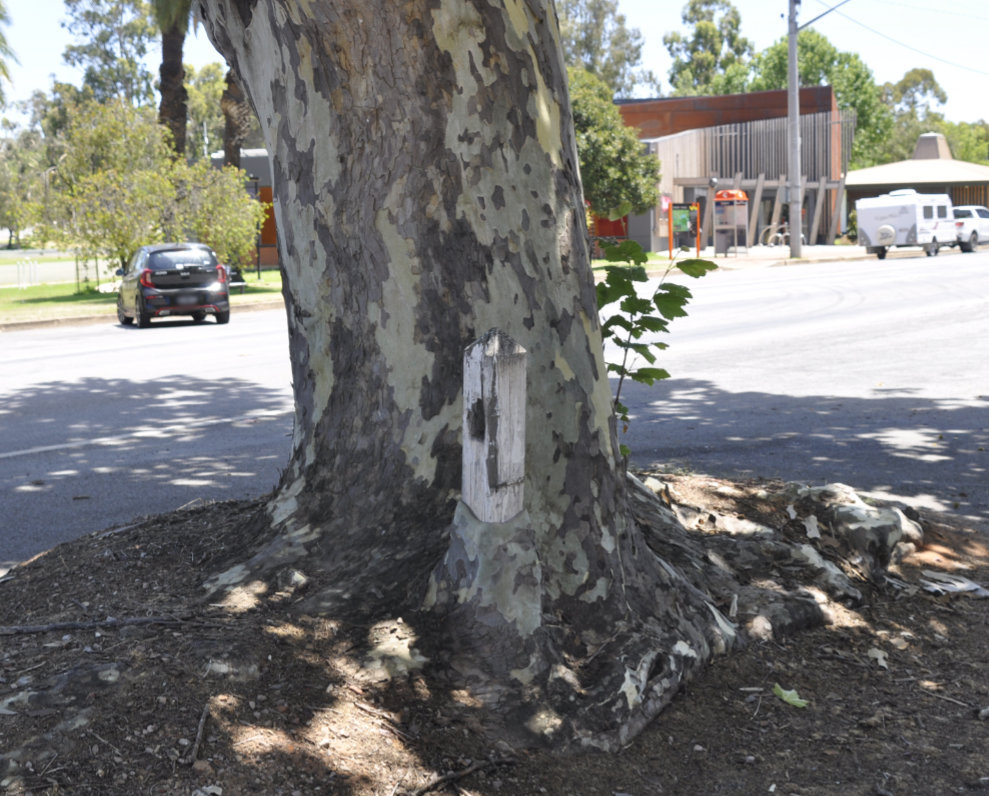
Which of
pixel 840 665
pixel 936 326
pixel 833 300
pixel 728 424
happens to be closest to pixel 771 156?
pixel 833 300

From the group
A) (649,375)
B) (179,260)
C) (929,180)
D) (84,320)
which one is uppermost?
(929,180)

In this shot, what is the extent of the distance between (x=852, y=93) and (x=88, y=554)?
78672 mm

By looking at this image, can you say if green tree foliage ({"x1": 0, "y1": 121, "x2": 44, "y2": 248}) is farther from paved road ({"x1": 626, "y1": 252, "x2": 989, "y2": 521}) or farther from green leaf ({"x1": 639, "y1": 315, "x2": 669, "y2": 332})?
green leaf ({"x1": 639, "y1": 315, "x2": 669, "y2": 332})

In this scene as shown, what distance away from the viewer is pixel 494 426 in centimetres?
320

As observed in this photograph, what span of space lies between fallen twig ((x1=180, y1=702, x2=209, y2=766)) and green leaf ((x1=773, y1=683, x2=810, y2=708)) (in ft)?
6.16

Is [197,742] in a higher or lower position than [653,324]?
lower

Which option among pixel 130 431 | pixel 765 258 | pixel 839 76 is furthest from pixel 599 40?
pixel 130 431

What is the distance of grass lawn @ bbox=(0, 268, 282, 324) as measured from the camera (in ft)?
65.6

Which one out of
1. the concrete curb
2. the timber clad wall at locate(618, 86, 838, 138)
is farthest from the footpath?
the concrete curb

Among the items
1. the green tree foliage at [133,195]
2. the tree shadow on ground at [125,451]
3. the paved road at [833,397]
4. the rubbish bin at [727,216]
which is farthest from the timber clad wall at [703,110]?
the tree shadow on ground at [125,451]

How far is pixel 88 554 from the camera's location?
14.1 feet

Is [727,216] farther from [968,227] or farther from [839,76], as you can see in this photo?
[839,76]

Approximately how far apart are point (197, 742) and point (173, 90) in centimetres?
2618

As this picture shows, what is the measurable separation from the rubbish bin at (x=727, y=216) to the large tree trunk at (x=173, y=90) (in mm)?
19433
